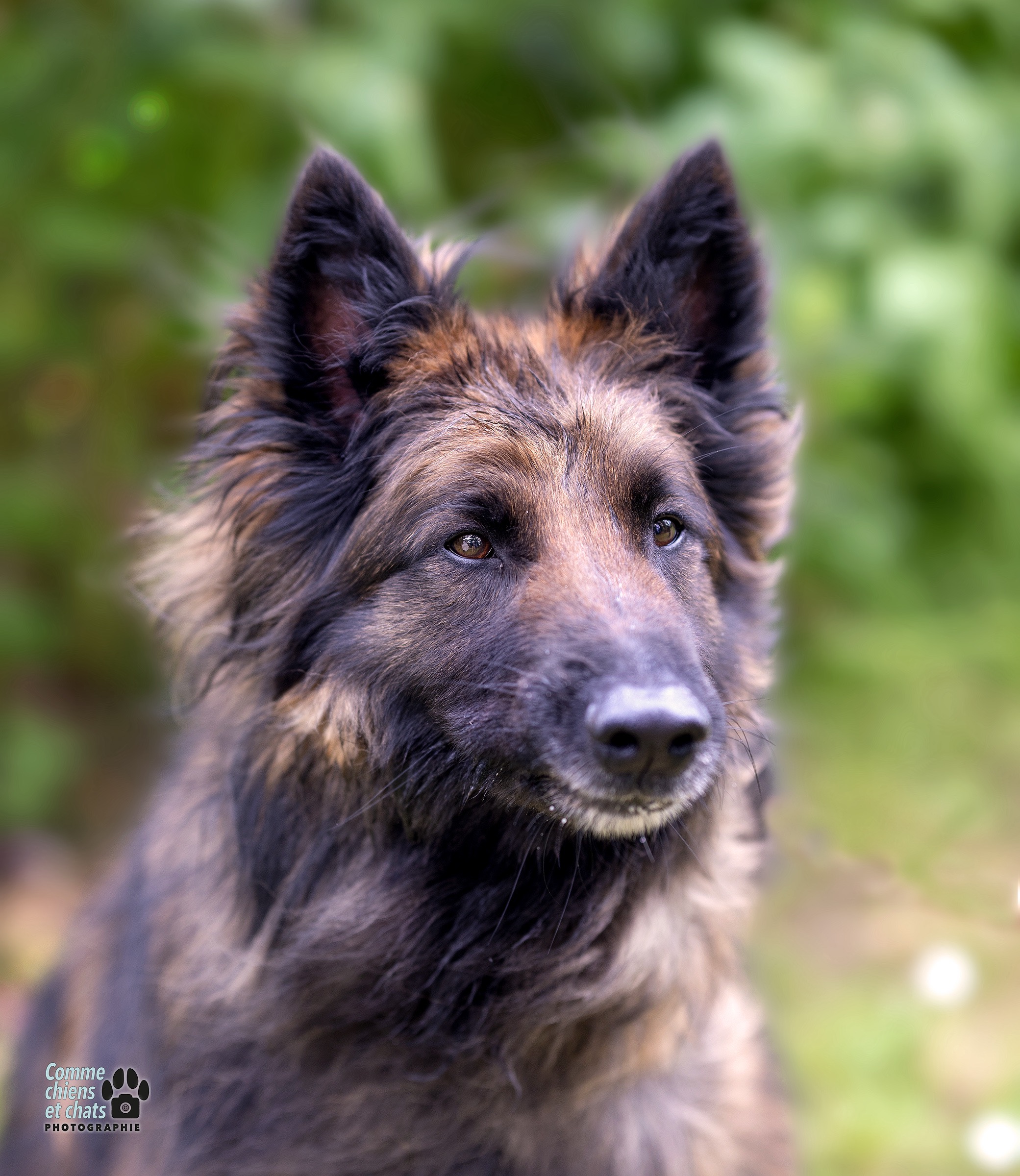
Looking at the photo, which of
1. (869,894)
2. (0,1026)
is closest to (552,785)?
(869,894)

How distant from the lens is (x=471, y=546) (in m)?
2.64

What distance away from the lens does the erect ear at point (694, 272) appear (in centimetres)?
288

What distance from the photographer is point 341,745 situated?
8.91 feet

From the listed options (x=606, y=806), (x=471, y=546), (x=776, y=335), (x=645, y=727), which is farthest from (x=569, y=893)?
(x=776, y=335)

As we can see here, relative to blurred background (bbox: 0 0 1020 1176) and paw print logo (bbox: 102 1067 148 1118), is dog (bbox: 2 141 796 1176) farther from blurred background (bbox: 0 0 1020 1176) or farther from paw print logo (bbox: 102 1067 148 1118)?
blurred background (bbox: 0 0 1020 1176)

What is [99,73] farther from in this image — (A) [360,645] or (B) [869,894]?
(B) [869,894]

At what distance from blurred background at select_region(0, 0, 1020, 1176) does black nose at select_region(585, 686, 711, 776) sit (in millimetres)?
1781

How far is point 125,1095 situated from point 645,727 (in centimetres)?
166

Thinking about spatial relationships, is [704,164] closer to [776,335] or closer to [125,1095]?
[776,335]

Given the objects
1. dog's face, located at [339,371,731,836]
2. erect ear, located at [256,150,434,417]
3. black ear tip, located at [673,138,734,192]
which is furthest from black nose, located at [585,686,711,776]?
black ear tip, located at [673,138,734,192]


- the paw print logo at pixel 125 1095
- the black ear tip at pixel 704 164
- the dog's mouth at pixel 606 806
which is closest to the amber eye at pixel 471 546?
the dog's mouth at pixel 606 806

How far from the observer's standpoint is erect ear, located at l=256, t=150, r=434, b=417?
264 centimetres

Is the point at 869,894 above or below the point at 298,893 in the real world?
below

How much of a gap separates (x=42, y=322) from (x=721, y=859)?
3898mm
